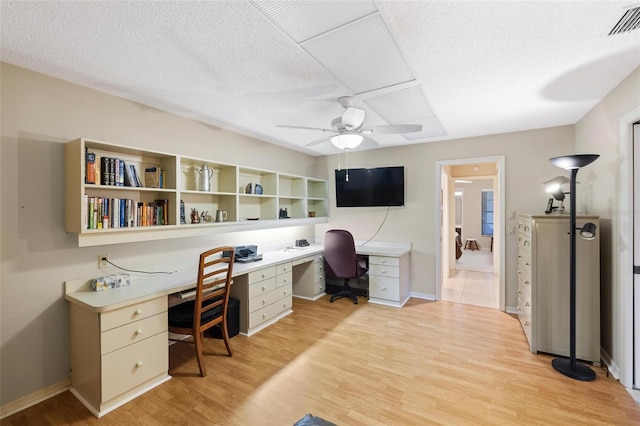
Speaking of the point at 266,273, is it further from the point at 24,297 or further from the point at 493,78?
the point at 493,78

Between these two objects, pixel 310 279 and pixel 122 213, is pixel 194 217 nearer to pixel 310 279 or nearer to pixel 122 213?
pixel 122 213

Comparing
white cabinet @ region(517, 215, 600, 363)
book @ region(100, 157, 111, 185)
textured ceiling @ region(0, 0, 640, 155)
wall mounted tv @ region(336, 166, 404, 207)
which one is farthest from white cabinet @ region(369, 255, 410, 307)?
book @ region(100, 157, 111, 185)

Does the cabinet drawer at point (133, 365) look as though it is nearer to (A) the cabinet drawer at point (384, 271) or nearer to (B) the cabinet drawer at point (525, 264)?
(A) the cabinet drawer at point (384, 271)

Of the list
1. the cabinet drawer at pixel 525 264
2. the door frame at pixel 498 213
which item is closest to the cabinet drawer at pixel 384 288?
the door frame at pixel 498 213

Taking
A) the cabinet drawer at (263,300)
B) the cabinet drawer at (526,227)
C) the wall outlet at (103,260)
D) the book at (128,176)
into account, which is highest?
the book at (128,176)

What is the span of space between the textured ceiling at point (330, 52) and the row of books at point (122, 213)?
3.16ft

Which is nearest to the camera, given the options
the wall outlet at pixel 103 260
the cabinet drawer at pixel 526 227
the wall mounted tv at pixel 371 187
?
the wall outlet at pixel 103 260

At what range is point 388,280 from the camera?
156 inches

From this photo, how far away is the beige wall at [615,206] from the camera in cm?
210

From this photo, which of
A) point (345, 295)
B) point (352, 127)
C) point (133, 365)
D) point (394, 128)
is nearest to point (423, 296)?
point (345, 295)

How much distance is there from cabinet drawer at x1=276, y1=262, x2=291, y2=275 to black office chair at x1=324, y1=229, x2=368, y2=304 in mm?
671

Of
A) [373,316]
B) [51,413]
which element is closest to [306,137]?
[373,316]

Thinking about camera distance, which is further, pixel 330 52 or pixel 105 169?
pixel 105 169

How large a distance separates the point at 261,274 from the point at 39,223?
6.31 feet
